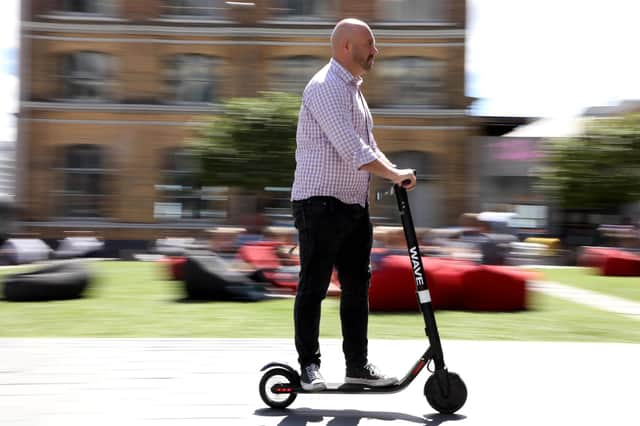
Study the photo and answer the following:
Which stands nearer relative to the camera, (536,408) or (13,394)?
(536,408)

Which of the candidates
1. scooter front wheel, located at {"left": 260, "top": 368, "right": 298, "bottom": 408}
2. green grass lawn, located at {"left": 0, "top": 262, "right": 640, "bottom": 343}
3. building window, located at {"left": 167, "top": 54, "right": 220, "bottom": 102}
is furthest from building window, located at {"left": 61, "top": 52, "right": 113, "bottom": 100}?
scooter front wheel, located at {"left": 260, "top": 368, "right": 298, "bottom": 408}

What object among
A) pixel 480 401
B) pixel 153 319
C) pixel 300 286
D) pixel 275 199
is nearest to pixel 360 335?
pixel 300 286

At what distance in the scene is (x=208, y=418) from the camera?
3822 mm

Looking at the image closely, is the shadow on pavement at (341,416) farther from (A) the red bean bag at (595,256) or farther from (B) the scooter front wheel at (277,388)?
(A) the red bean bag at (595,256)

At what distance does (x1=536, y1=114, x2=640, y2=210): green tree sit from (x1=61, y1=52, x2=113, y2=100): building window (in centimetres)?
1570

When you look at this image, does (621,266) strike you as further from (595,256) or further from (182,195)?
(182,195)

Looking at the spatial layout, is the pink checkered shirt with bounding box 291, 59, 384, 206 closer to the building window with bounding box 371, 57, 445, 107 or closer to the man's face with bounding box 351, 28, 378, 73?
the man's face with bounding box 351, 28, 378, 73

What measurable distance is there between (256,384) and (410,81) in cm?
2382

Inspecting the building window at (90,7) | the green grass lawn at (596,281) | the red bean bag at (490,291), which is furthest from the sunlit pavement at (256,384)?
the building window at (90,7)

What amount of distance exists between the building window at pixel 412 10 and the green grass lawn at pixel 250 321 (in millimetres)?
18336

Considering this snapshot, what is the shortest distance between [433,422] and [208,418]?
1.07 metres

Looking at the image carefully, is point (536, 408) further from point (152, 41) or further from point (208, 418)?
point (152, 41)

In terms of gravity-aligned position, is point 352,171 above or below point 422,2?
below

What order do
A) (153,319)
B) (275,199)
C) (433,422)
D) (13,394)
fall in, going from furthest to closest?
(275,199) < (153,319) < (13,394) < (433,422)
